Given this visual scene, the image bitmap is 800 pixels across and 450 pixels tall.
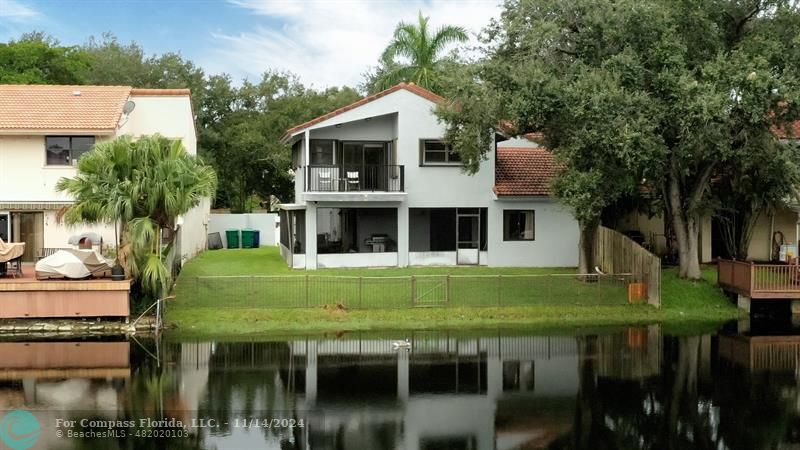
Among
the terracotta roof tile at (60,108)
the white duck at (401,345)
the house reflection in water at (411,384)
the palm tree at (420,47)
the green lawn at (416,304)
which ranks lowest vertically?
the house reflection in water at (411,384)

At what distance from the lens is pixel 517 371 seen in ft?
57.6

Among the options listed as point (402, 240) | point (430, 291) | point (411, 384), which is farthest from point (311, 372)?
point (402, 240)

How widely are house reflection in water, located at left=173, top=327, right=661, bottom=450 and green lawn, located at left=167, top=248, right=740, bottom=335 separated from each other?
68.2 inches

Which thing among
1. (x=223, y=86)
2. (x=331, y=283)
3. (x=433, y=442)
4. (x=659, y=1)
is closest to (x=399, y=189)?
(x=331, y=283)

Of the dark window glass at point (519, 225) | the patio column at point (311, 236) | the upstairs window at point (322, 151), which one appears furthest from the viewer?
the dark window glass at point (519, 225)

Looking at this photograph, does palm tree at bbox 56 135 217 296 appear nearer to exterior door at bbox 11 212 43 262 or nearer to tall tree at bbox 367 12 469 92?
exterior door at bbox 11 212 43 262

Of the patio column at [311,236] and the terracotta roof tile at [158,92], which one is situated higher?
the terracotta roof tile at [158,92]

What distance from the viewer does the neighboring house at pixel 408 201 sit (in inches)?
1200

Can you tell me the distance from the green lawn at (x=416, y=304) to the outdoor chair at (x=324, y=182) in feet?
19.4

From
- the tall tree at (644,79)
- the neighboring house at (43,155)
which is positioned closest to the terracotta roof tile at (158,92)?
the neighboring house at (43,155)

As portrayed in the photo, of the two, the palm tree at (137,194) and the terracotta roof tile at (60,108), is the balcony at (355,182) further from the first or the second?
the terracotta roof tile at (60,108)

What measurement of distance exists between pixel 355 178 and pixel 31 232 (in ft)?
41.1

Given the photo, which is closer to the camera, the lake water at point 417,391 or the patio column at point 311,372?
the lake water at point 417,391

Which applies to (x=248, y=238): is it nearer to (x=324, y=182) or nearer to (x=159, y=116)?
(x=159, y=116)
